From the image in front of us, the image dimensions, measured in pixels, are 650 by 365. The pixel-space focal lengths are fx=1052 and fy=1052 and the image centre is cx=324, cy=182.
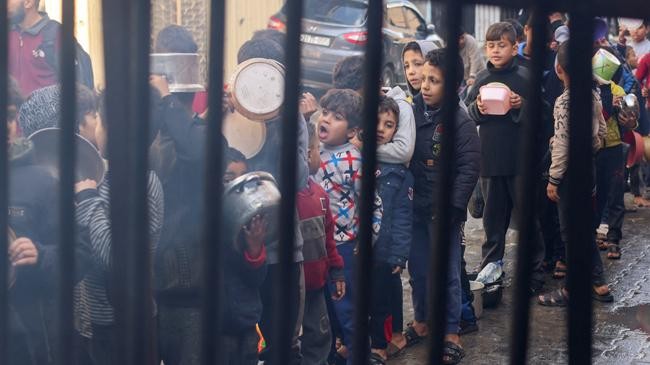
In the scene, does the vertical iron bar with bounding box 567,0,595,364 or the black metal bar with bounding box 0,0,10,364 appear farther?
the black metal bar with bounding box 0,0,10,364

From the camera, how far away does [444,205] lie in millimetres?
1369

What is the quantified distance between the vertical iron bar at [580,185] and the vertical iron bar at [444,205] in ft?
0.48

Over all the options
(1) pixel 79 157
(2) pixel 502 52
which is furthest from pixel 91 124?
(2) pixel 502 52

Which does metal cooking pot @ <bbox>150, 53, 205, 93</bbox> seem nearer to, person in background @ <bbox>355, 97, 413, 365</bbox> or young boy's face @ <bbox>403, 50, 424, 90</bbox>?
person in background @ <bbox>355, 97, 413, 365</bbox>

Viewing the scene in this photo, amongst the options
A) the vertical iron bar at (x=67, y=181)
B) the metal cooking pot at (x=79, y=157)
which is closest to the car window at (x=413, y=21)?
the metal cooking pot at (x=79, y=157)

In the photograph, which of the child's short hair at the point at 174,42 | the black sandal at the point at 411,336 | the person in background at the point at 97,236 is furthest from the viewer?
the black sandal at the point at 411,336

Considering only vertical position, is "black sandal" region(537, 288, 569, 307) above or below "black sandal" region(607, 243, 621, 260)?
below

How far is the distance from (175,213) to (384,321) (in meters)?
2.50

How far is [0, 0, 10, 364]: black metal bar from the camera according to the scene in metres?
1.63

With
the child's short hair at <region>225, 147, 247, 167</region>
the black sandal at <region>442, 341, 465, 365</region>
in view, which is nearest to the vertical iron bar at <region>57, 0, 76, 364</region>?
the child's short hair at <region>225, 147, 247, 167</region>

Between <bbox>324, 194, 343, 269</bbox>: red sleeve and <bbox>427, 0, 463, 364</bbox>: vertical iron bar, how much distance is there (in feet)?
10.5

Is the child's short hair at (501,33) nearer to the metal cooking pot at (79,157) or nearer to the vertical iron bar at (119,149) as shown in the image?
the metal cooking pot at (79,157)

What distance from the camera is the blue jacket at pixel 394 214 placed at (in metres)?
5.07

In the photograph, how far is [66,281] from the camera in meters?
1.62
